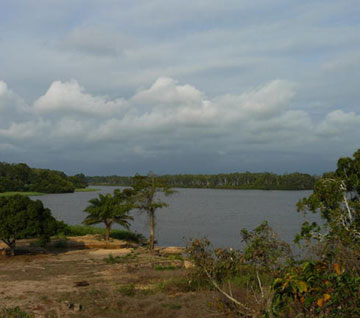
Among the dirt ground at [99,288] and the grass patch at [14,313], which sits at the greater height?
the grass patch at [14,313]

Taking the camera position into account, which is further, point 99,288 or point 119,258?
point 119,258

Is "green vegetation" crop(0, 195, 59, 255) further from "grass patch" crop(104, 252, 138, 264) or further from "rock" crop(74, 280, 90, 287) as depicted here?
"rock" crop(74, 280, 90, 287)

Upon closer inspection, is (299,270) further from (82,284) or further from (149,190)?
(149,190)

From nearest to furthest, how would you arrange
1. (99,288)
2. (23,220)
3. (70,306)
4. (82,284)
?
(70,306)
(99,288)
(82,284)
(23,220)

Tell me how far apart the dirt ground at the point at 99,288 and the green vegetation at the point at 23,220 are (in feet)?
5.31

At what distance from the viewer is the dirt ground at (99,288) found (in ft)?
43.3

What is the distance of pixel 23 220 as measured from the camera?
24.9 metres

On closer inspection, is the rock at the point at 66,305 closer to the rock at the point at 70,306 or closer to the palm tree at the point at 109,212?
the rock at the point at 70,306

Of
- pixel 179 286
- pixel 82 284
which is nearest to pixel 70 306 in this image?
pixel 82 284

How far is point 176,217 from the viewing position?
67.8 metres

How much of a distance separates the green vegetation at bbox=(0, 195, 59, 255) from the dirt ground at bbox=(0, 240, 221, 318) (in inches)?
63.7

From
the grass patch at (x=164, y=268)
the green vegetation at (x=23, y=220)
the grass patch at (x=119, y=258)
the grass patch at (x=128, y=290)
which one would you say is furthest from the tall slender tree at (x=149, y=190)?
the grass patch at (x=128, y=290)

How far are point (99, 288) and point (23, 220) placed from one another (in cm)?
1085

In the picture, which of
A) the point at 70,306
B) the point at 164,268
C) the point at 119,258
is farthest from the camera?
the point at 119,258
